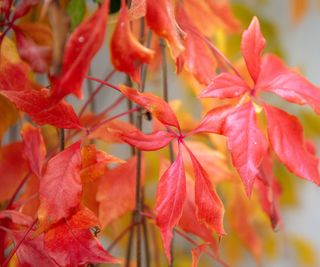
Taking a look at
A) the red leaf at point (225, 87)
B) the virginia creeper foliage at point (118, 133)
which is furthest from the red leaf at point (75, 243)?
the red leaf at point (225, 87)

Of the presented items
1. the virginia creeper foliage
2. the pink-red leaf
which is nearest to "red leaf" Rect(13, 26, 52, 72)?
the virginia creeper foliage

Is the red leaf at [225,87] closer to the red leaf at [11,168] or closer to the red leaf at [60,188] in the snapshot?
the red leaf at [60,188]

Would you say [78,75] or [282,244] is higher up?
[78,75]

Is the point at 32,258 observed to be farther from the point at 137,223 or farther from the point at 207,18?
the point at 207,18

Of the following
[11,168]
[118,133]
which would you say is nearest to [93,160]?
[118,133]

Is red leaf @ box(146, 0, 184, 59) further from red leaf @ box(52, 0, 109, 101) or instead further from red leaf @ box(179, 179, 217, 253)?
red leaf @ box(179, 179, 217, 253)

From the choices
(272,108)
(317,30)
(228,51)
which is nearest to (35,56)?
(272,108)

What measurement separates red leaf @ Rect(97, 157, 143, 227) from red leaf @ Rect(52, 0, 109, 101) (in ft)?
0.55

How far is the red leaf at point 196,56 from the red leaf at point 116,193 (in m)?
0.09

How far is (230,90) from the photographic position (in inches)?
13.5

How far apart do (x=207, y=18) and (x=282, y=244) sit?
71cm

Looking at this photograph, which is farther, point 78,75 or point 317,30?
point 317,30

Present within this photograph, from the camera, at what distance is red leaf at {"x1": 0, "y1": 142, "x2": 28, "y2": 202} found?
44 centimetres

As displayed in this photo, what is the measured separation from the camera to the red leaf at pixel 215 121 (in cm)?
33
